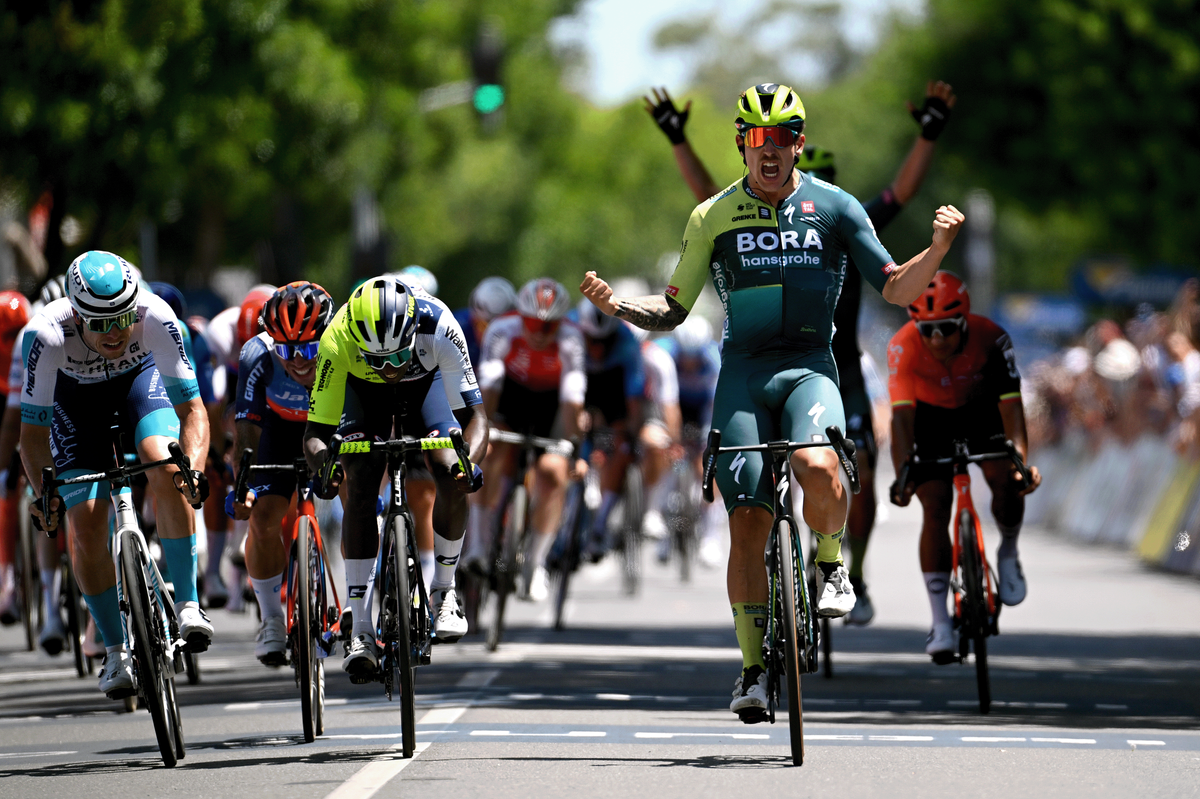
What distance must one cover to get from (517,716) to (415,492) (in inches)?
44.1

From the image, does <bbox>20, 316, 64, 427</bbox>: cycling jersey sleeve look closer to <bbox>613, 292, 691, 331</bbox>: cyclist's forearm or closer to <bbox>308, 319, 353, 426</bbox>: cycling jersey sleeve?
<bbox>308, 319, 353, 426</bbox>: cycling jersey sleeve

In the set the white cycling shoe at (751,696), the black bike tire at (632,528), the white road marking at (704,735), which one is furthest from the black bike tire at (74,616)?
the black bike tire at (632,528)

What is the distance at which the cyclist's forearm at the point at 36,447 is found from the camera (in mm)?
10047

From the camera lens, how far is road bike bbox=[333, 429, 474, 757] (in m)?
9.50

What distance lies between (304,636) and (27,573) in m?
5.09

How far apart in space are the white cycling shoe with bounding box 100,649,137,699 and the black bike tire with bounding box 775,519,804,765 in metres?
2.78

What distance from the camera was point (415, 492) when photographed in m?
10.9

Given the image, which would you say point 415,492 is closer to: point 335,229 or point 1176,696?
point 1176,696

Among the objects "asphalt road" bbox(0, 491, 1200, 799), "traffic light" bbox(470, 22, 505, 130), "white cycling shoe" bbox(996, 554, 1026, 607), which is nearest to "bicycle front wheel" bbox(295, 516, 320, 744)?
"asphalt road" bbox(0, 491, 1200, 799)

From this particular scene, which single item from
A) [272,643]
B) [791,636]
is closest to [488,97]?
[272,643]

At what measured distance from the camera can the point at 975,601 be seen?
11414mm

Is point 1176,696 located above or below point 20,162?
below

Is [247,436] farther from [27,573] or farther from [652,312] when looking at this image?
[27,573]

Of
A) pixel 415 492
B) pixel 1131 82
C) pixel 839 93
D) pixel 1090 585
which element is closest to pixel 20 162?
pixel 1090 585
